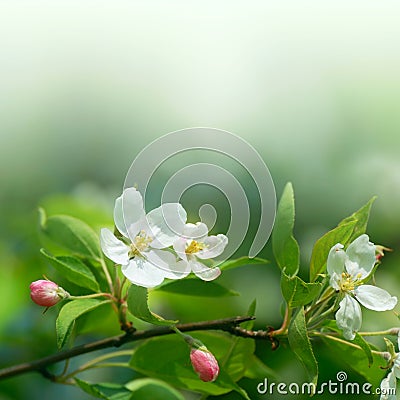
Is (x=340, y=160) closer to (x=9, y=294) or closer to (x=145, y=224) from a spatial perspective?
(x=9, y=294)

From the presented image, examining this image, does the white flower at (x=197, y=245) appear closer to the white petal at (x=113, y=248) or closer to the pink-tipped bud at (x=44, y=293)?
the white petal at (x=113, y=248)

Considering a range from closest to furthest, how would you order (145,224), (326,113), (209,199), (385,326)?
(145,224)
(385,326)
(209,199)
(326,113)

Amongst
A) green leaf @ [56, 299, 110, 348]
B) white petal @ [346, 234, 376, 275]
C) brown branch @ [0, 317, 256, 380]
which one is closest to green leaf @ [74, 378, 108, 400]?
brown branch @ [0, 317, 256, 380]

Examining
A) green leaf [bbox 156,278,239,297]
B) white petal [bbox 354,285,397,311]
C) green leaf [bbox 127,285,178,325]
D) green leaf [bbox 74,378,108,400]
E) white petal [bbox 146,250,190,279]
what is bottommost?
green leaf [bbox 74,378,108,400]

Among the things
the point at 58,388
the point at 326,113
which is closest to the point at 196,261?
the point at 58,388

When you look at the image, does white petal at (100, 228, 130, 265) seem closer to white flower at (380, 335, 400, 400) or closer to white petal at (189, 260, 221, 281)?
white petal at (189, 260, 221, 281)

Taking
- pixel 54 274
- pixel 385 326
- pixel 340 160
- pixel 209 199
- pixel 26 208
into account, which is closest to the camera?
pixel 54 274

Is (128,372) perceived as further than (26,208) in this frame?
No
